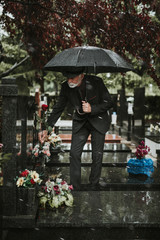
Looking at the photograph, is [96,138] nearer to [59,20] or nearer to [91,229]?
[91,229]

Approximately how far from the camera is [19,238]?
3576mm

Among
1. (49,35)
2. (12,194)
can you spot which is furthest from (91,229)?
(49,35)

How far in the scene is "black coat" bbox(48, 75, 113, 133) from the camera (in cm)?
490

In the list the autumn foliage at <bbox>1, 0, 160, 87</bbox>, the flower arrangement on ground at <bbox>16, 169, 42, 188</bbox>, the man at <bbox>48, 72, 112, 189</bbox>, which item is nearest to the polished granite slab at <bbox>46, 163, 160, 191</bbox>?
the man at <bbox>48, 72, 112, 189</bbox>

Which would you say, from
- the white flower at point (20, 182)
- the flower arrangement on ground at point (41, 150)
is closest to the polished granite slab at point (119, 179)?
the flower arrangement on ground at point (41, 150)

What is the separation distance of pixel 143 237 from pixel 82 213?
78cm

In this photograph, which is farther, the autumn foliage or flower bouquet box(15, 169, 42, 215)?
the autumn foliage

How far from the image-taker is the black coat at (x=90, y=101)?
4.90 meters

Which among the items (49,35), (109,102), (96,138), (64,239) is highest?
(49,35)

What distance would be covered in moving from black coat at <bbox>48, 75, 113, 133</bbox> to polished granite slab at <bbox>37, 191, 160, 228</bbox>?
39.3 inches

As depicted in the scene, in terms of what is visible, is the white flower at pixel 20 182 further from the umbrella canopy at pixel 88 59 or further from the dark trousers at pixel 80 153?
the umbrella canopy at pixel 88 59

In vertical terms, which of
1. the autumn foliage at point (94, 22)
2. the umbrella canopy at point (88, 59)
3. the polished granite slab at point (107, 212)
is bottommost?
the polished granite slab at point (107, 212)

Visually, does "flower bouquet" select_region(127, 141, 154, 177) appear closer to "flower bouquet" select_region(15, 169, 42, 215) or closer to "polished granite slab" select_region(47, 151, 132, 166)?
"polished granite slab" select_region(47, 151, 132, 166)

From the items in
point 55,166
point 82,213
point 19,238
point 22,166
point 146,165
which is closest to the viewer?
point 19,238
